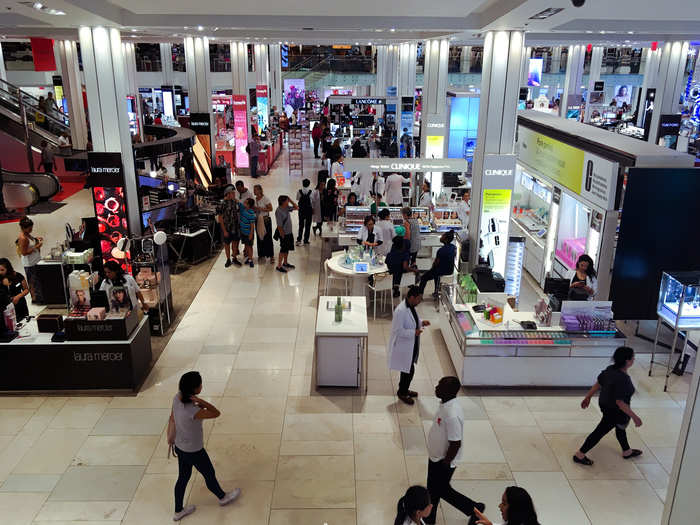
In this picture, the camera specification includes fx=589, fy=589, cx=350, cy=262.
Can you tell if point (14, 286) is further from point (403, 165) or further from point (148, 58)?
point (148, 58)

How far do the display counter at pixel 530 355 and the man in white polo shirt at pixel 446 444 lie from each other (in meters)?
2.24

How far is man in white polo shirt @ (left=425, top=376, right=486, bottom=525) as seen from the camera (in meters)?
4.40

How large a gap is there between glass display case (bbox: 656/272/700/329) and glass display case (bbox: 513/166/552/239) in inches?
146

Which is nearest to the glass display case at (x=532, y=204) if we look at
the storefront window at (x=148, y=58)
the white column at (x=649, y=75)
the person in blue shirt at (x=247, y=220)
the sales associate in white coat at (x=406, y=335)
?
the person in blue shirt at (x=247, y=220)

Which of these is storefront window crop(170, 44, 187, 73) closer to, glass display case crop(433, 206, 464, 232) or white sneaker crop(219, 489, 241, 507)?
glass display case crop(433, 206, 464, 232)

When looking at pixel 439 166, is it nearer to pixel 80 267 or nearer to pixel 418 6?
pixel 418 6

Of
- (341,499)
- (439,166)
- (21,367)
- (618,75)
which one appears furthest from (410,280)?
(618,75)

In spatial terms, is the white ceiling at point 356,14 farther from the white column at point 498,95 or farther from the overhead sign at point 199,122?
the overhead sign at point 199,122

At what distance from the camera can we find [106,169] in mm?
8367

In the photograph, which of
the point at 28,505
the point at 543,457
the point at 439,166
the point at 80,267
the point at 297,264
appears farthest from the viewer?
the point at 297,264

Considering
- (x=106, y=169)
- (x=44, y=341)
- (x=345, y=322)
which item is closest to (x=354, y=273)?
(x=345, y=322)

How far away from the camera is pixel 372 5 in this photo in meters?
7.75

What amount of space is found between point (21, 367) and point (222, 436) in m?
2.56

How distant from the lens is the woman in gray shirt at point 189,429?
452cm
